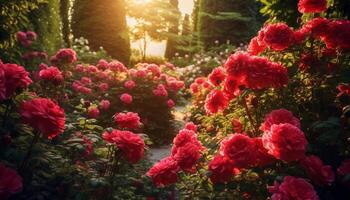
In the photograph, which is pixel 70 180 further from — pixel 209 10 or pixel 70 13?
pixel 209 10

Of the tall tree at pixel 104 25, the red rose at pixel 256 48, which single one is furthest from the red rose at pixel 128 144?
the tall tree at pixel 104 25

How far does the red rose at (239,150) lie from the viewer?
262 centimetres

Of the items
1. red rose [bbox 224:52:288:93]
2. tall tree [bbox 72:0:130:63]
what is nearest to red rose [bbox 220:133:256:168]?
red rose [bbox 224:52:288:93]

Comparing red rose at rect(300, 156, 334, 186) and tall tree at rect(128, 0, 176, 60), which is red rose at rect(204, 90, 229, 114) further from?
tall tree at rect(128, 0, 176, 60)

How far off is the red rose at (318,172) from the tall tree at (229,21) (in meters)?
15.9

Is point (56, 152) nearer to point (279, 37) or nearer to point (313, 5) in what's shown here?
point (279, 37)

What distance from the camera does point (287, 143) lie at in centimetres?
246

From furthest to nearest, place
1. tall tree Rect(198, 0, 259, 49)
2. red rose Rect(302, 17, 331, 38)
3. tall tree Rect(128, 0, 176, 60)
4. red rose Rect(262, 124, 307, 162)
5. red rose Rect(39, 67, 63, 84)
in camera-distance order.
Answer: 1. tall tree Rect(128, 0, 176, 60)
2. tall tree Rect(198, 0, 259, 49)
3. red rose Rect(39, 67, 63, 84)
4. red rose Rect(302, 17, 331, 38)
5. red rose Rect(262, 124, 307, 162)

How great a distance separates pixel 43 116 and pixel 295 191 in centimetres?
158

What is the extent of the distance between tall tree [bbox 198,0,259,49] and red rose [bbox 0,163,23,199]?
16.4 meters

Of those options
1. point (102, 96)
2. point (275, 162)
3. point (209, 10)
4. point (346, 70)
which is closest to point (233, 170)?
point (275, 162)

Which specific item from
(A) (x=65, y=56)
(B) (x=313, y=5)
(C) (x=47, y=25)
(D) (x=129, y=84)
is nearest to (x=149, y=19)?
(C) (x=47, y=25)

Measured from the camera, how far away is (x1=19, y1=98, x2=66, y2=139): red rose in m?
2.58

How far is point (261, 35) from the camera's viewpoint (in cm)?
354
